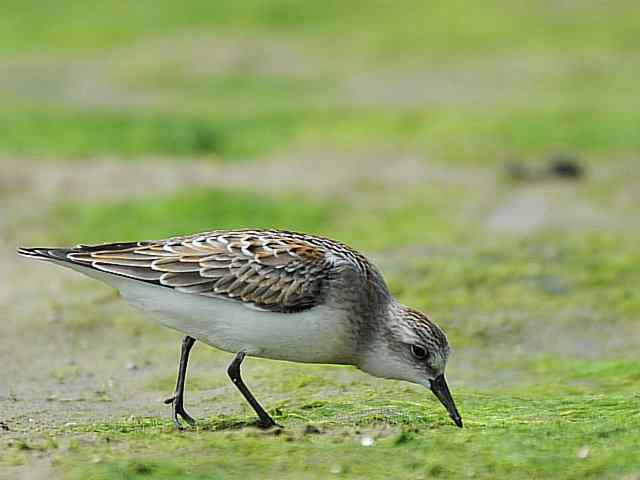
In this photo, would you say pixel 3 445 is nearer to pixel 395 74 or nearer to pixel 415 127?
pixel 415 127

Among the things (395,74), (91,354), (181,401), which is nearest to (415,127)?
(395,74)

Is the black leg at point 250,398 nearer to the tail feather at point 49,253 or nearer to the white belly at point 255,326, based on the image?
the white belly at point 255,326

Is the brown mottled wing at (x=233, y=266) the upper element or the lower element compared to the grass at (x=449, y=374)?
upper

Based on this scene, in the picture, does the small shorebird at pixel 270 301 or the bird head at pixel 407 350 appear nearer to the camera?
the small shorebird at pixel 270 301

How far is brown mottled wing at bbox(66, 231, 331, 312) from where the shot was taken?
723 cm

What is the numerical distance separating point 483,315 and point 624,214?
14.4ft

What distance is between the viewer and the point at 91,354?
1023cm

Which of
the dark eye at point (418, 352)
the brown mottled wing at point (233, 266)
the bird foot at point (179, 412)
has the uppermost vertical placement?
the brown mottled wing at point (233, 266)

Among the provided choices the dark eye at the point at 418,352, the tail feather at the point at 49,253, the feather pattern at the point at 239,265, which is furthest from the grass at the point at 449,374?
the tail feather at the point at 49,253

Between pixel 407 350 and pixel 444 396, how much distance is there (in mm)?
351

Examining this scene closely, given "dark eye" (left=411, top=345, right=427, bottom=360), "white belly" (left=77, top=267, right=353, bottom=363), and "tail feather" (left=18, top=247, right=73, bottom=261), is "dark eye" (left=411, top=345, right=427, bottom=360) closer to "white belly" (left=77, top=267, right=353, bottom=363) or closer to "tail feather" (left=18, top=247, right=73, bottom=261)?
"white belly" (left=77, top=267, right=353, bottom=363)

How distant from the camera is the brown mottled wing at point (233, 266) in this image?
7234 millimetres

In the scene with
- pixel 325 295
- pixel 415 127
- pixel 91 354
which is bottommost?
pixel 91 354

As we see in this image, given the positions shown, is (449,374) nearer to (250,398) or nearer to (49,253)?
(250,398)
